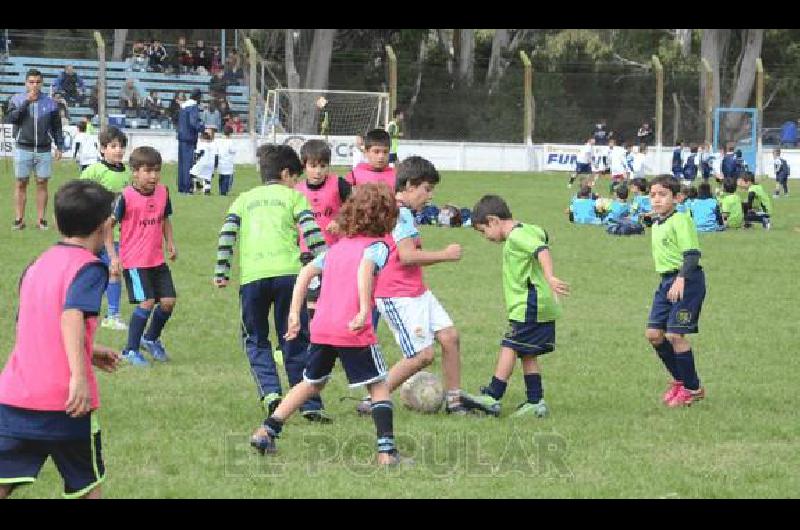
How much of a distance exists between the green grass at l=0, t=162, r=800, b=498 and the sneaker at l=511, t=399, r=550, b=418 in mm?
126

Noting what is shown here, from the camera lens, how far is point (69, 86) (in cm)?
3750

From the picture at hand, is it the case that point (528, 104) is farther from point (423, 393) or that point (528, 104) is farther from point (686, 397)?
point (423, 393)

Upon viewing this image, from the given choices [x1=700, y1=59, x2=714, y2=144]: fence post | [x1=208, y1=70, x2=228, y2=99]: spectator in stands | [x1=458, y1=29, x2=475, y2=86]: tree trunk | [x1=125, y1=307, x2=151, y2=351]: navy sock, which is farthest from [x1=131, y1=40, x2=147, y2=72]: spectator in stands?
[x1=125, y1=307, x2=151, y2=351]: navy sock

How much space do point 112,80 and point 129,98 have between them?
2025 millimetres

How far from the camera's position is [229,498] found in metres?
6.49

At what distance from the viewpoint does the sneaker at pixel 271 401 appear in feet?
26.9

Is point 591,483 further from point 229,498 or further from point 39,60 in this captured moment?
point 39,60

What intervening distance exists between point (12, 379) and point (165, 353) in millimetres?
5489

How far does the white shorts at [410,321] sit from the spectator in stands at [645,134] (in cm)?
3501

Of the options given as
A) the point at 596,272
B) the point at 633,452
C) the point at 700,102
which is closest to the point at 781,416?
the point at 633,452

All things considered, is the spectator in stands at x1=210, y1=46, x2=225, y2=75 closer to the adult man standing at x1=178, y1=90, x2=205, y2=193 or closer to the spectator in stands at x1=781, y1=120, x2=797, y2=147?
the adult man standing at x1=178, y1=90, x2=205, y2=193

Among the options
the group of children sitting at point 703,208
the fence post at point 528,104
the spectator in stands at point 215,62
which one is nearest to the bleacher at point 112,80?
the spectator in stands at point 215,62

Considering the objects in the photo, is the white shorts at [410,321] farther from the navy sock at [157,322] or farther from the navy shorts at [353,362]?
the navy sock at [157,322]

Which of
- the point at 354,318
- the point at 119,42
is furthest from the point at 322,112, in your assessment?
the point at 354,318
